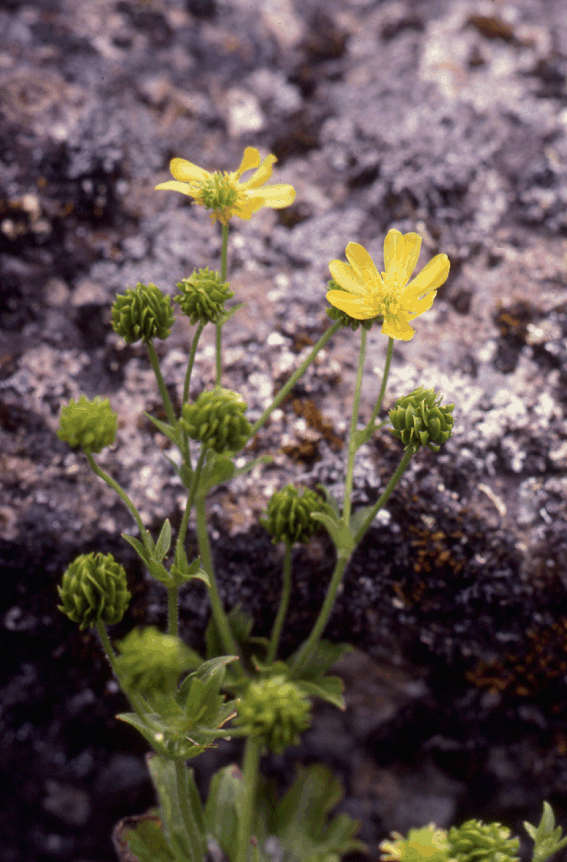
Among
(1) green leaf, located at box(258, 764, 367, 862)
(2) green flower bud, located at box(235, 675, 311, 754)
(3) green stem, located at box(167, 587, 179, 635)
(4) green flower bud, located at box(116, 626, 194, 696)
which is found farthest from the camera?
(1) green leaf, located at box(258, 764, 367, 862)

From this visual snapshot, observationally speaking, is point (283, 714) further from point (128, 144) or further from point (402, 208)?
point (128, 144)

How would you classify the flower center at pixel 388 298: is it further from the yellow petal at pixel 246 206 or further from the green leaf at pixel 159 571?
the green leaf at pixel 159 571

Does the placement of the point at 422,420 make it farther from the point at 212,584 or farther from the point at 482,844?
the point at 482,844

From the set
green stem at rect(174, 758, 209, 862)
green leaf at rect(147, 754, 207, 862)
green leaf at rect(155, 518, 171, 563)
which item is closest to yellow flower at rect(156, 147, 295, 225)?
green leaf at rect(155, 518, 171, 563)

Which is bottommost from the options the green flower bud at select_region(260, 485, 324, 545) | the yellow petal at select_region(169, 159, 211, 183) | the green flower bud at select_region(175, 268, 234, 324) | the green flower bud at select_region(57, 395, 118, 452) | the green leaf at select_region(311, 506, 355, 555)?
the green leaf at select_region(311, 506, 355, 555)

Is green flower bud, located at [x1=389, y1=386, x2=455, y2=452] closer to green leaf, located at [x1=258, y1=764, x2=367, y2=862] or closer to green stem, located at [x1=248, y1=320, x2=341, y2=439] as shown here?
green stem, located at [x1=248, y1=320, x2=341, y2=439]

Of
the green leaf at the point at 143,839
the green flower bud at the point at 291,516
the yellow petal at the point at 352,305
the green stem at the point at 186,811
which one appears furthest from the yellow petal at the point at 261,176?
the green leaf at the point at 143,839

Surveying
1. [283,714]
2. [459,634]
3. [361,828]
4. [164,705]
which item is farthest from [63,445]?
[361,828]

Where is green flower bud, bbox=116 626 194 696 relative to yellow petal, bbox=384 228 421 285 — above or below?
below
